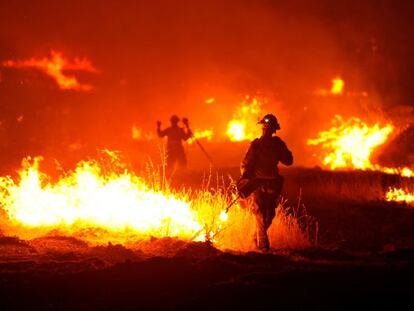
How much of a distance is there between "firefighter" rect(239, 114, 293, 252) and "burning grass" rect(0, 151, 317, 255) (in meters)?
0.44

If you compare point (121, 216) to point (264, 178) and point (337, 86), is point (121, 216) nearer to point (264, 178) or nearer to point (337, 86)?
point (264, 178)

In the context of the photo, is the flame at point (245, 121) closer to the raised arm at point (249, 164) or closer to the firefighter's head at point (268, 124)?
the firefighter's head at point (268, 124)

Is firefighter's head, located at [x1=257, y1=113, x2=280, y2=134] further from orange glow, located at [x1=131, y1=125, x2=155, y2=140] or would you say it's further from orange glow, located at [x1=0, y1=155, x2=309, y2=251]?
orange glow, located at [x1=131, y1=125, x2=155, y2=140]

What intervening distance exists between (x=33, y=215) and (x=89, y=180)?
4.23 feet

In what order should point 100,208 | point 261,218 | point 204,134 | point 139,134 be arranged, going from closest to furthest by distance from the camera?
point 261,218 → point 100,208 → point 139,134 → point 204,134

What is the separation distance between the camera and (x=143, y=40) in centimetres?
3216

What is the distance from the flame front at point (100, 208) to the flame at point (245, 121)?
1684cm

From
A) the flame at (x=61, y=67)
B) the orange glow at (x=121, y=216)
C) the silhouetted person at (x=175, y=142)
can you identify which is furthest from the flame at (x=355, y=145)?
the orange glow at (x=121, y=216)

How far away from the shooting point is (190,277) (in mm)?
6582

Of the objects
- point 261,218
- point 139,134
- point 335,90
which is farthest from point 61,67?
point 261,218

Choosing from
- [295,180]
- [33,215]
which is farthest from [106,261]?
[295,180]

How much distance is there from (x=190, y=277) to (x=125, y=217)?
4.21m

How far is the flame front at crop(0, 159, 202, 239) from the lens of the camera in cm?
1023

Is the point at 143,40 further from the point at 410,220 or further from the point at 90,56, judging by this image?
the point at 410,220
